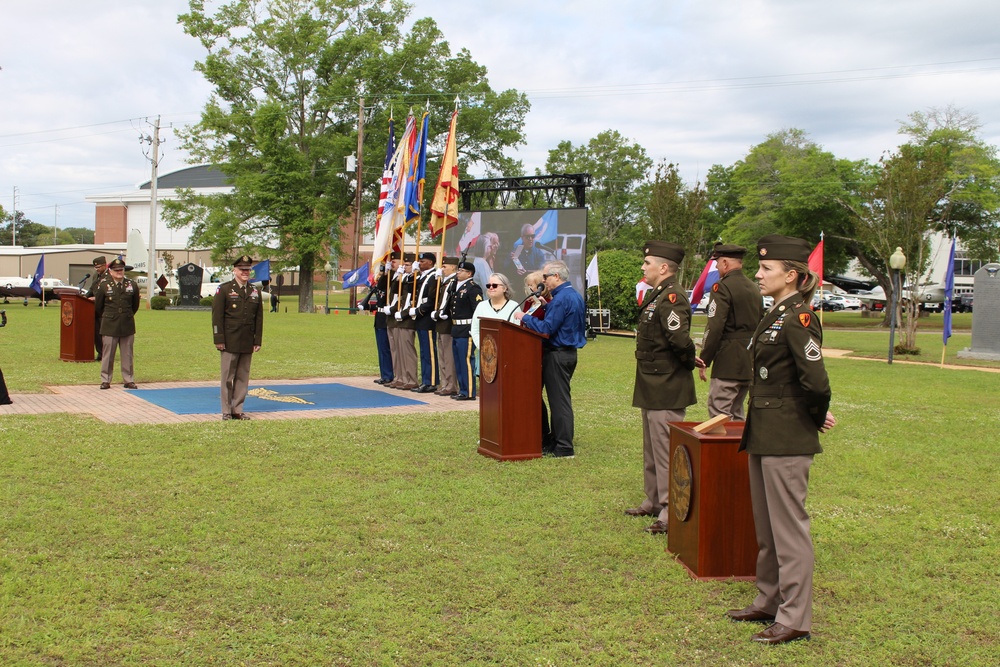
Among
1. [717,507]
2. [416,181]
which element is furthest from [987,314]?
[717,507]

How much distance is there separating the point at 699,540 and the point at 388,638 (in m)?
1.87

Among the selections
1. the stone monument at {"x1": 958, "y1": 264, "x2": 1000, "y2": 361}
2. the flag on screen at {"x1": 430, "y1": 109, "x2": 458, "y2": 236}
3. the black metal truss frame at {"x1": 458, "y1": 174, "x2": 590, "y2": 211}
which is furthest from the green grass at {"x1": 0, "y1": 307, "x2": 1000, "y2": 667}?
the stone monument at {"x1": 958, "y1": 264, "x2": 1000, "y2": 361}

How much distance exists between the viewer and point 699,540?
5125 millimetres

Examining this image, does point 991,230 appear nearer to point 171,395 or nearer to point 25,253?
point 171,395

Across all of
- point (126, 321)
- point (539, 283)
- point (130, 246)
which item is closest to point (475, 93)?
point (130, 246)

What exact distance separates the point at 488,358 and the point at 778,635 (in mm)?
4721

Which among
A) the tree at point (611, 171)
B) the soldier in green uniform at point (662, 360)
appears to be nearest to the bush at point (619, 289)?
the soldier in green uniform at point (662, 360)

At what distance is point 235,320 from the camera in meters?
10.5

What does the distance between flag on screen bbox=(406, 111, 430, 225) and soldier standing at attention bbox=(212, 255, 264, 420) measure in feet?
12.5

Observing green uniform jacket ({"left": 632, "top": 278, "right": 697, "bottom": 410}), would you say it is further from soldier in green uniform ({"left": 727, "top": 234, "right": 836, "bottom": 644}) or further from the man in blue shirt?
the man in blue shirt

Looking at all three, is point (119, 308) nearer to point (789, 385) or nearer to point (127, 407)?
point (127, 407)

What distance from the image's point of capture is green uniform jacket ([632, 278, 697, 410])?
615 centimetres

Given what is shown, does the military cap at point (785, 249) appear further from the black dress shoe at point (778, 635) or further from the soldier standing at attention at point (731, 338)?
the soldier standing at attention at point (731, 338)

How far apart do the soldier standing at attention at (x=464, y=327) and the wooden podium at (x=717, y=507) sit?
7.66m
